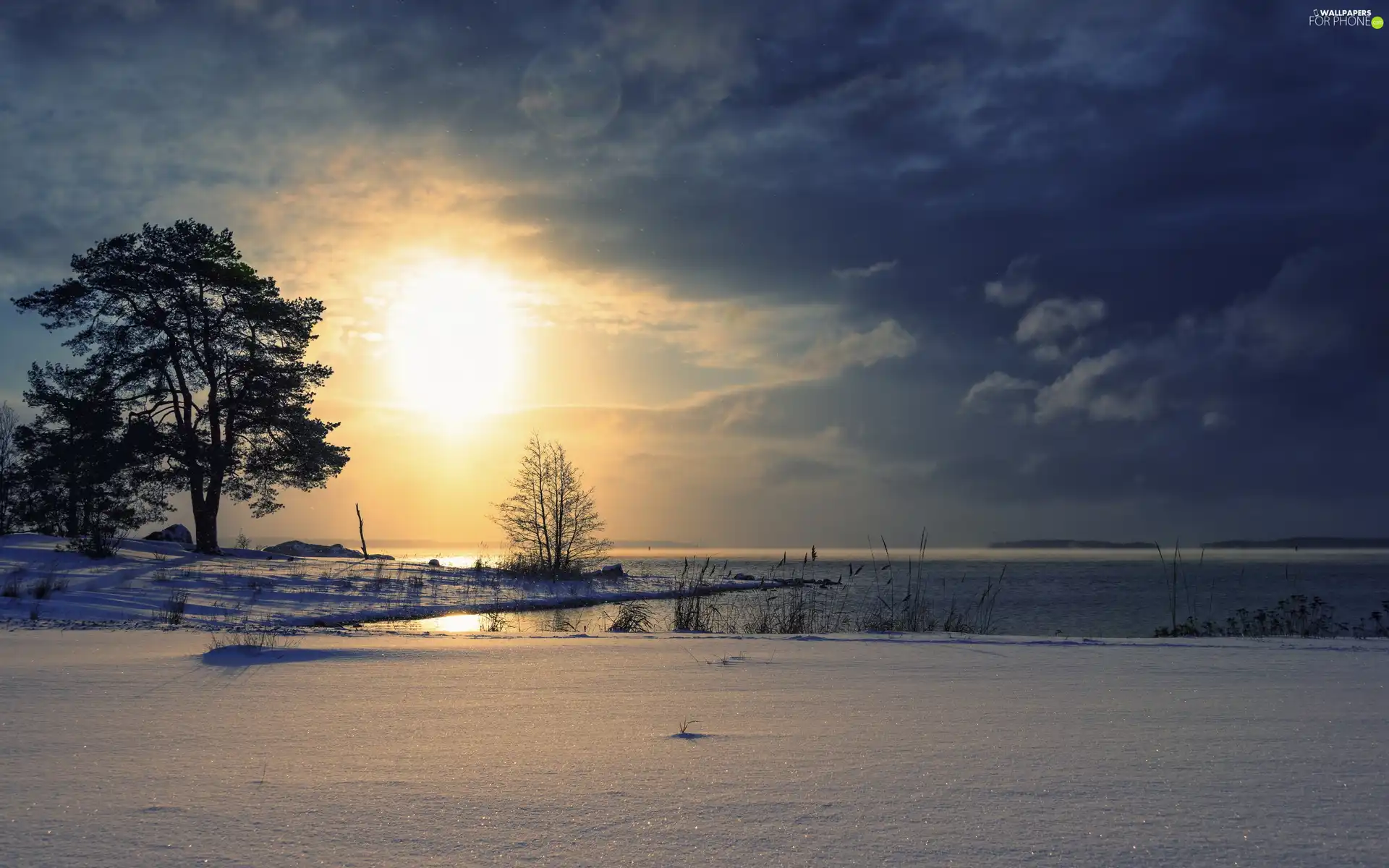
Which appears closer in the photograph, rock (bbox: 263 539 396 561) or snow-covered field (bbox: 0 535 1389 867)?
snow-covered field (bbox: 0 535 1389 867)

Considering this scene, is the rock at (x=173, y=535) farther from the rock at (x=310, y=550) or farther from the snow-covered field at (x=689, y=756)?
the snow-covered field at (x=689, y=756)

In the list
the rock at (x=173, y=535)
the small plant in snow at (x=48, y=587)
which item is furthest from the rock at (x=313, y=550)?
the small plant in snow at (x=48, y=587)

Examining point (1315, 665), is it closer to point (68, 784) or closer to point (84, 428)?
point (68, 784)

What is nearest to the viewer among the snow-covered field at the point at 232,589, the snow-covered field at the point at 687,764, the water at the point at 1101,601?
the snow-covered field at the point at 687,764

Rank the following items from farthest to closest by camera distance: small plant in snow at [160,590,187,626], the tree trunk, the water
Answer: the tree trunk, the water, small plant in snow at [160,590,187,626]

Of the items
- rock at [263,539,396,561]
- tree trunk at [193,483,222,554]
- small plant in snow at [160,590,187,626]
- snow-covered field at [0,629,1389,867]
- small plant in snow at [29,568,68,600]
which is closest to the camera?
snow-covered field at [0,629,1389,867]

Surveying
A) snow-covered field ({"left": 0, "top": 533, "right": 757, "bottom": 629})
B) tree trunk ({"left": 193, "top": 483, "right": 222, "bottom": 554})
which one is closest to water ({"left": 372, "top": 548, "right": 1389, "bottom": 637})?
snow-covered field ({"left": 0, "top": 533, "right": 757, "bottom": 629})

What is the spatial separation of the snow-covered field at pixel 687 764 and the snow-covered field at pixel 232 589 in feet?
14.3

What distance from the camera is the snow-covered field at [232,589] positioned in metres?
11.7

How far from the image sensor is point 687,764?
2.97 meters

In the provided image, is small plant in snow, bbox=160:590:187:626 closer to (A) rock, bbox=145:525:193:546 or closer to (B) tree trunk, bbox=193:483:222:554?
(B) tree trunk, bbox=193:483:222:554

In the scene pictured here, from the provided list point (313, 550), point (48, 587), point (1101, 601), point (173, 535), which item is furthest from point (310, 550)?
point (1101, 601)

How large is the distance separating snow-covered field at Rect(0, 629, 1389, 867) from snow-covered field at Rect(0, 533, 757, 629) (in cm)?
436

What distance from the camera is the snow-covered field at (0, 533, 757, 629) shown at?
11734mm
